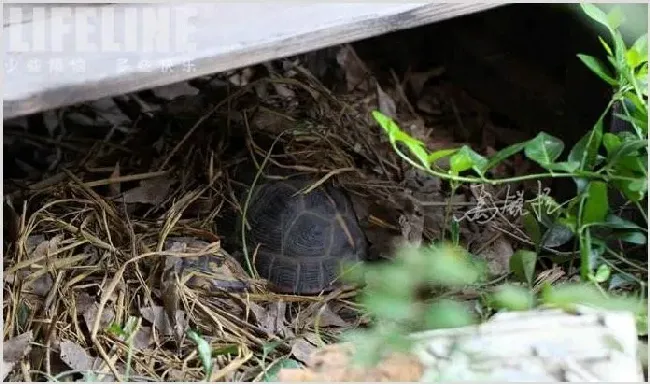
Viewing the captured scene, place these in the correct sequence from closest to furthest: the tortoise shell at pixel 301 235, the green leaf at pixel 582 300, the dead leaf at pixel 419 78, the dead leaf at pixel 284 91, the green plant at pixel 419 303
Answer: the green plant at pixel 419 303, the green leaf at pixel 582 300, the tortoise shell at pixel 301 235, the dead leaf at pixel 284 91, the dead leaf at pixel 419 78

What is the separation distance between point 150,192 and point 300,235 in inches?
10.8

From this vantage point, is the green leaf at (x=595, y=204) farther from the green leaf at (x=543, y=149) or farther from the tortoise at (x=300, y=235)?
the tortoise at (x=300, y=235)

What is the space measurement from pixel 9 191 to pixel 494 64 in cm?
104

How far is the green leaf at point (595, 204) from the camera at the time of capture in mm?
1233

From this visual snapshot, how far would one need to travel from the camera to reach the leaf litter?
4.35 feet

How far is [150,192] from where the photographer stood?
1.68 m

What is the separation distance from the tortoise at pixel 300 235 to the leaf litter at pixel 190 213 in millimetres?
41

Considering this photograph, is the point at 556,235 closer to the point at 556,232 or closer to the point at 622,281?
the point at 556,232

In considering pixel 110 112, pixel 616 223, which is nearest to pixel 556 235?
pixel 616 223

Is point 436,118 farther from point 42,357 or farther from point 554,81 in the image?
point 42,357

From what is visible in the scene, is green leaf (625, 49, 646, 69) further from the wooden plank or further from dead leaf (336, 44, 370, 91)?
dead leaf (336, 44, 370, 91)

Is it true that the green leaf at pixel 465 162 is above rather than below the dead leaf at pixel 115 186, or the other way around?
above

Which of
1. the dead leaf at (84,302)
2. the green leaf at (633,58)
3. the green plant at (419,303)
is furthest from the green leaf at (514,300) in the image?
the dead leaf at (84,302)

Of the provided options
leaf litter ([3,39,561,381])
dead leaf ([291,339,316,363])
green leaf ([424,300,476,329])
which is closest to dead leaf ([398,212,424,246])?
leaf litter ([3,39,561,381])
